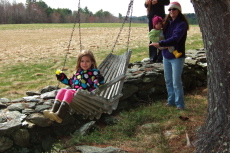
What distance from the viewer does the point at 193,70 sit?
18.7ft

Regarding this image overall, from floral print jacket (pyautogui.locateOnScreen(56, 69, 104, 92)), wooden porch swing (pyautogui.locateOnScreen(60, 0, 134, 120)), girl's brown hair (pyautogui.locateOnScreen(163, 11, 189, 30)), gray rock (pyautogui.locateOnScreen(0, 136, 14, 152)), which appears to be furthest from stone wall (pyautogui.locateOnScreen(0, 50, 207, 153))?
girl's brown hair (pyautogui.locateOnScreen(163, 11, 189, 30))

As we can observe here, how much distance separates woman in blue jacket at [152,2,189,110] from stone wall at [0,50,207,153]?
747mm

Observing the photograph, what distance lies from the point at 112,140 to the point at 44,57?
23.9 ft

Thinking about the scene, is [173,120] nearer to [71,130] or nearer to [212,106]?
[212,106]

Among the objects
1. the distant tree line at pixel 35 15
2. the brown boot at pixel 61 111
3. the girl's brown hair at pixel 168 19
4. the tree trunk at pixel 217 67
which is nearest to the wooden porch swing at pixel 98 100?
the brown boot at pixel 61 111

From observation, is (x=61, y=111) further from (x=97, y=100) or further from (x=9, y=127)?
(x=9, y=127)

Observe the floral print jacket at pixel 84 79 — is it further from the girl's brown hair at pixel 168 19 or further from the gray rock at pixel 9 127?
the girl's brown hair at pixel 168 19

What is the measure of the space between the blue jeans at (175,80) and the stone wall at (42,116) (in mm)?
662

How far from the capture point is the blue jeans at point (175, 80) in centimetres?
399

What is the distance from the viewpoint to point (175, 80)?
4062mm

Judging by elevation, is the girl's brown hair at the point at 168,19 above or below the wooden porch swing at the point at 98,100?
above

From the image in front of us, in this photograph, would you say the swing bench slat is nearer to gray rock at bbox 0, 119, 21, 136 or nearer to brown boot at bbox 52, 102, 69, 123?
brown boot at bbox 52, 102, 69, 123

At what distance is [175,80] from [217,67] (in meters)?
1.32

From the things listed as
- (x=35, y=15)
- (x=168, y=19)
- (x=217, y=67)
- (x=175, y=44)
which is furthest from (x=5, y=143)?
(x=35, y=15)
